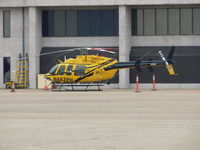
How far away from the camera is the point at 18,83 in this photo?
175 ft

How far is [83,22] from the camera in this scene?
5347 centimetres

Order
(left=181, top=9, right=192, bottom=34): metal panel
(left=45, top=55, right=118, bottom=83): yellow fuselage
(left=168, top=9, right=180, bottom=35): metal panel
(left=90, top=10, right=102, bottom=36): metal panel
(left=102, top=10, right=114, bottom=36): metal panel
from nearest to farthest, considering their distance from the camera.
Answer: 1. (left=45, top=55, right=118, bottom=83): yellow fuselage
2. (left=181, top=9, right=192, bottom=34): metal panel
3. (left=168, top=9, right=180, bottom=35): metal panel
4. (left=102, top=10, right=114, bottom=36): metal panel
5. (left=90, top=10, right=102, bottom=36): metal panel

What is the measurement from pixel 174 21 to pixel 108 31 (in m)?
5.53

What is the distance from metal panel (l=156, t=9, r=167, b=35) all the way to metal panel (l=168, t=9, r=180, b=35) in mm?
375

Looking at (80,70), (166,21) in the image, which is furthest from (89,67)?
(166,21)

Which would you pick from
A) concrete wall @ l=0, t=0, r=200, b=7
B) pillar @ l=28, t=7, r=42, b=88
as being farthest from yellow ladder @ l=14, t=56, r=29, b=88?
concrete wall @ l=0, t=0, r=200, b=7

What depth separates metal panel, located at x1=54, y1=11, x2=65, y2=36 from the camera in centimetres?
5362

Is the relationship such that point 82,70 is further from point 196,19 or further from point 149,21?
point 196,19

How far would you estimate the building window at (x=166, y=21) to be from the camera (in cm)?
5181
